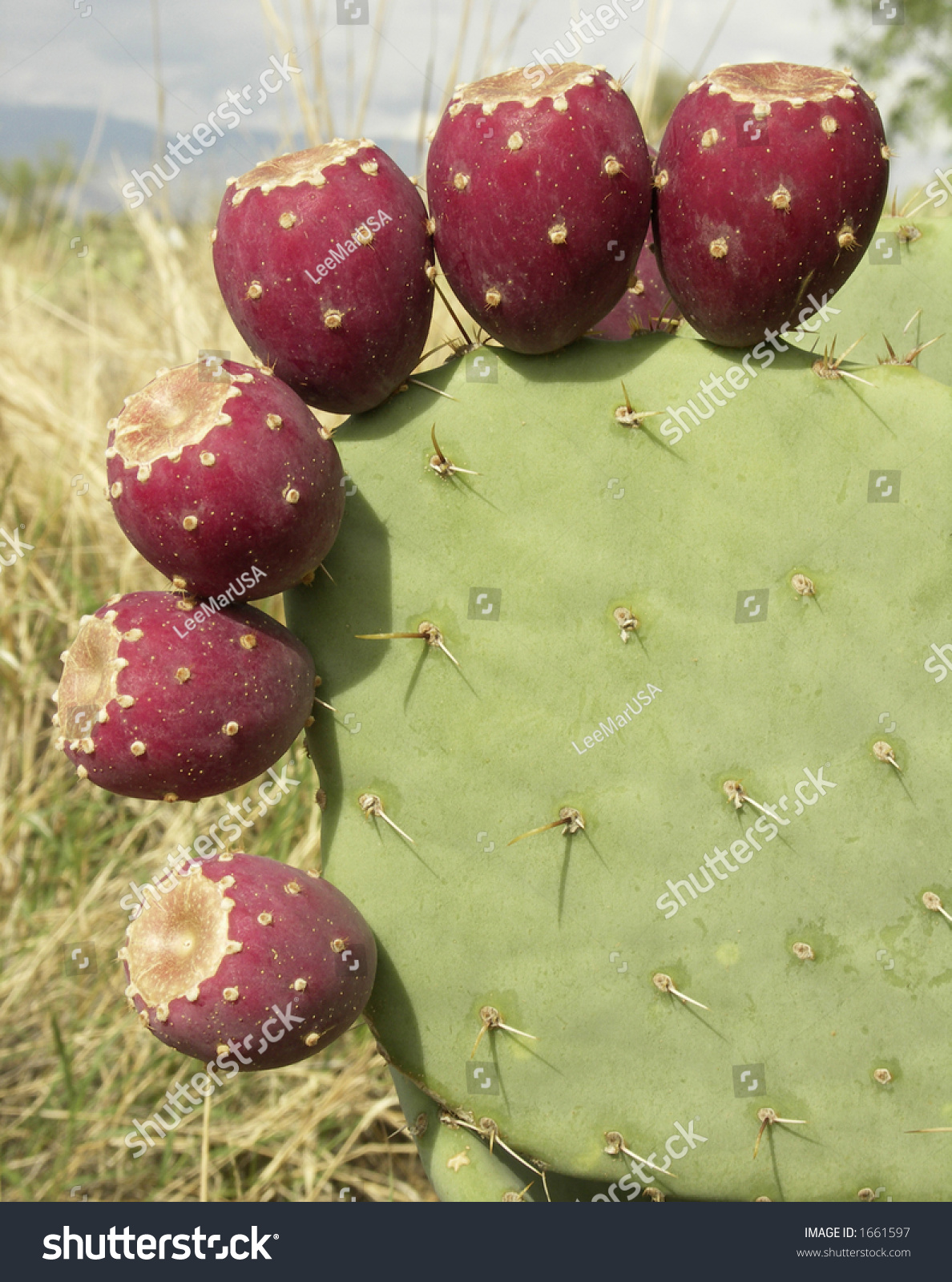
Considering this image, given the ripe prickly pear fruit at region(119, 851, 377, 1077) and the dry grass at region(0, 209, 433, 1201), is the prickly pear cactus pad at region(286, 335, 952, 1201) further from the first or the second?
the dry grass at region(0, 209, 433, 1201)

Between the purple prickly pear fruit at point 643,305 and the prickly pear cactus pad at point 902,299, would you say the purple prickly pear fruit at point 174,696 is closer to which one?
the purple prickly pear fruit at point 643,305

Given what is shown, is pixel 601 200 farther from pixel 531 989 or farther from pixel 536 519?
pixel 531 989

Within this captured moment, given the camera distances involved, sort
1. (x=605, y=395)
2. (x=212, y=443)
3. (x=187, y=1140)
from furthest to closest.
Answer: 1. (x=187, y=1140)
2. (x=605, y=395)
3. (x=212, y=443)

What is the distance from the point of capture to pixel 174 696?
104cm

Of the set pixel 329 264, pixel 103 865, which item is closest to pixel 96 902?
pixel 103 865

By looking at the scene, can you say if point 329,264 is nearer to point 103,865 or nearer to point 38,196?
point 103,865

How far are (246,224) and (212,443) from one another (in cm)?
25

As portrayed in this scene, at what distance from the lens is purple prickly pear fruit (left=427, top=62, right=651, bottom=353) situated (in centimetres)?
105

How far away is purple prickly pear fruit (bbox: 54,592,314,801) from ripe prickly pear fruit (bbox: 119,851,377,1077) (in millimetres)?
105

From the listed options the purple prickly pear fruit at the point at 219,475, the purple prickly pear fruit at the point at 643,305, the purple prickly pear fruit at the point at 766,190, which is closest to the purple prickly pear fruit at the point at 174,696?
the purple prickly pear fruit at the point at 219,475

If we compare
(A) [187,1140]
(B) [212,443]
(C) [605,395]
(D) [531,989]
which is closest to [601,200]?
(C) [605,395]

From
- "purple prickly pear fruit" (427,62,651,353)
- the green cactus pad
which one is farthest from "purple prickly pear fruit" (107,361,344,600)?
the green cactus pad

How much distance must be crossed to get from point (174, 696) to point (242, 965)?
0.84 ft

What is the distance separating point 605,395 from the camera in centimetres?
118
